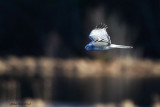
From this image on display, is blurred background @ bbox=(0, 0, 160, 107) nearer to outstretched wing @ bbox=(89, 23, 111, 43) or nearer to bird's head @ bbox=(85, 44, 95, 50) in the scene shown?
outstretched wing @ bbox=(89, 23, 111, 43)

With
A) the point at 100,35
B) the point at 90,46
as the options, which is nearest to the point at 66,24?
the point at 100,35

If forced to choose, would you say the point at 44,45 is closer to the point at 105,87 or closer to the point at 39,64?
the point at 39,64

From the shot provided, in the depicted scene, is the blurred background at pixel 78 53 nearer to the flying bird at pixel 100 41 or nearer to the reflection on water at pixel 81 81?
the reflection on water at pixel 81 81

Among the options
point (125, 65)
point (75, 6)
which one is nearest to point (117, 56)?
point (125, 65)

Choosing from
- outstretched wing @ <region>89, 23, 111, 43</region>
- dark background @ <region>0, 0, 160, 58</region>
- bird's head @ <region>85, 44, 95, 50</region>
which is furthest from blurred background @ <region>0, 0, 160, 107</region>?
bird's head @ <region>85, 44, 95, 50</region>

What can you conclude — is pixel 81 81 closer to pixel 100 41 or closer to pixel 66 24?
pixel 66 24

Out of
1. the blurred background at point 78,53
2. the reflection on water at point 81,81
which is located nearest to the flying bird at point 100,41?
the reflection on water at point 81,81

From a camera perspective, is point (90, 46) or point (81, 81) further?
point (81, 81)
